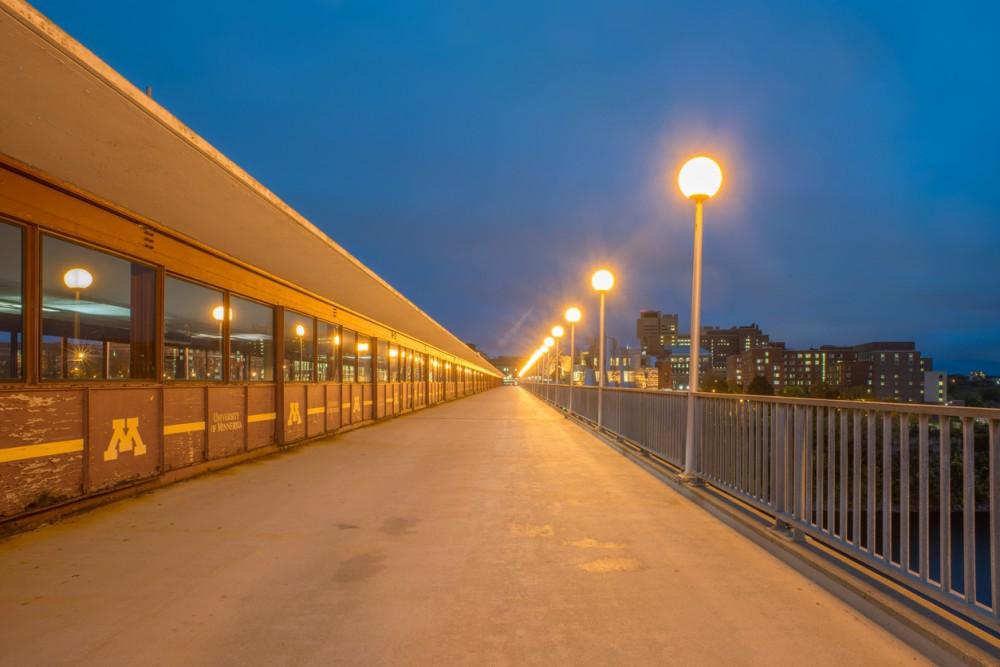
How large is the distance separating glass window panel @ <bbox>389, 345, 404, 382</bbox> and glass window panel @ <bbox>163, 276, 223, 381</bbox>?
13.0 metres

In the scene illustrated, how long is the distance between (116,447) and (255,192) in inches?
130

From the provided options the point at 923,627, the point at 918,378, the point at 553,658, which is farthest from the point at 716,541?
the point at 918,378

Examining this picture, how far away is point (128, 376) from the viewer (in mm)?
7453

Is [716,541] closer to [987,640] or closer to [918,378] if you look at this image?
[987,640]

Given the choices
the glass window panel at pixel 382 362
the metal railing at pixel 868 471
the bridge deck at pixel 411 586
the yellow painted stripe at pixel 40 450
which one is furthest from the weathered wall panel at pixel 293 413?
the metal railing at pixel 868 471

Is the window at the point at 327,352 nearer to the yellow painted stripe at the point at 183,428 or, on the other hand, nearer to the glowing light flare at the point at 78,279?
the yellow painted stripe at the point at 183,428

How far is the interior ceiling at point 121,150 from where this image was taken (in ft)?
13.3

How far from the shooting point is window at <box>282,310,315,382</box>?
12609 millimetres

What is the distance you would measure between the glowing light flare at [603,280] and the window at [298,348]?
7137 millimetres

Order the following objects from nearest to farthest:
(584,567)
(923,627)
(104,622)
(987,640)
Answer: (987,640)
(923,627)
(104,622)
(584,567)

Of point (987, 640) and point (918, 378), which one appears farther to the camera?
point (918, 378)

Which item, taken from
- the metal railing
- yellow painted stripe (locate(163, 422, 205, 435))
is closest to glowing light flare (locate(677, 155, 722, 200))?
the metal railing

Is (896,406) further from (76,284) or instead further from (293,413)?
(293,413)

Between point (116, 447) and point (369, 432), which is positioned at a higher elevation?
point (116, 447)
